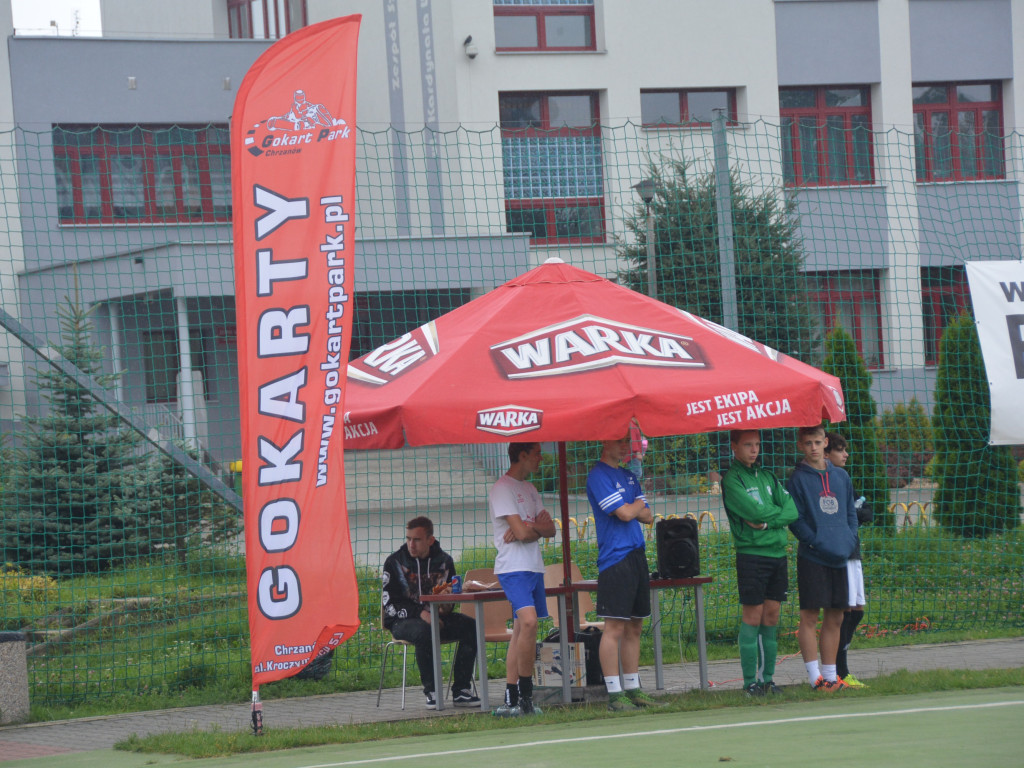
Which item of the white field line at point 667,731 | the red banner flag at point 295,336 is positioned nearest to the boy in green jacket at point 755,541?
the white field line at point 667,731

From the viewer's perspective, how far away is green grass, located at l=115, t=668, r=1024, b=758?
22.4 ft

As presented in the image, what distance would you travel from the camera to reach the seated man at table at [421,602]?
8.22 m

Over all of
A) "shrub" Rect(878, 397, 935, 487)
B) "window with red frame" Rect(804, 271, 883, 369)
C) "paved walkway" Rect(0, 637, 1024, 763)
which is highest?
"window with red frame" Rect(804, 271, 883, 369)

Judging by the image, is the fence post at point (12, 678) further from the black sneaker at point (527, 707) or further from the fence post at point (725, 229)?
the fence post at point (725, 229)

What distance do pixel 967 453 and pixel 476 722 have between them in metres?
6.64

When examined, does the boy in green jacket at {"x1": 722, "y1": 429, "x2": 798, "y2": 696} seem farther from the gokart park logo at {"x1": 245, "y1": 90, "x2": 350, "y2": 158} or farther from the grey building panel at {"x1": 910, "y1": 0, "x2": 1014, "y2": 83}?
the grey building panel at {"x1": 910, "y1": 0, "x2": 1014, "y2": 83}

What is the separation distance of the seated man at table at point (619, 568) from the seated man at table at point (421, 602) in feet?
3.90

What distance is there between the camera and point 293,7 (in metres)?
29.4

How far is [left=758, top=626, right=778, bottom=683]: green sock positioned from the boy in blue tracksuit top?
185 millimetres

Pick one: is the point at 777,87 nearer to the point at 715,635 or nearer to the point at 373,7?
the point at 373,7

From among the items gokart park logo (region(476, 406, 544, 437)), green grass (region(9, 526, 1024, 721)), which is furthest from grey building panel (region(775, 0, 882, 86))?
gokart park logo (region(476, 406, 544, 437))

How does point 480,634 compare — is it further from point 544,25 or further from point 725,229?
point 544,25

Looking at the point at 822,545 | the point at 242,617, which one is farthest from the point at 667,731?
the point at 242,617

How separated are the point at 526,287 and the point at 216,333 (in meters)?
4.73
